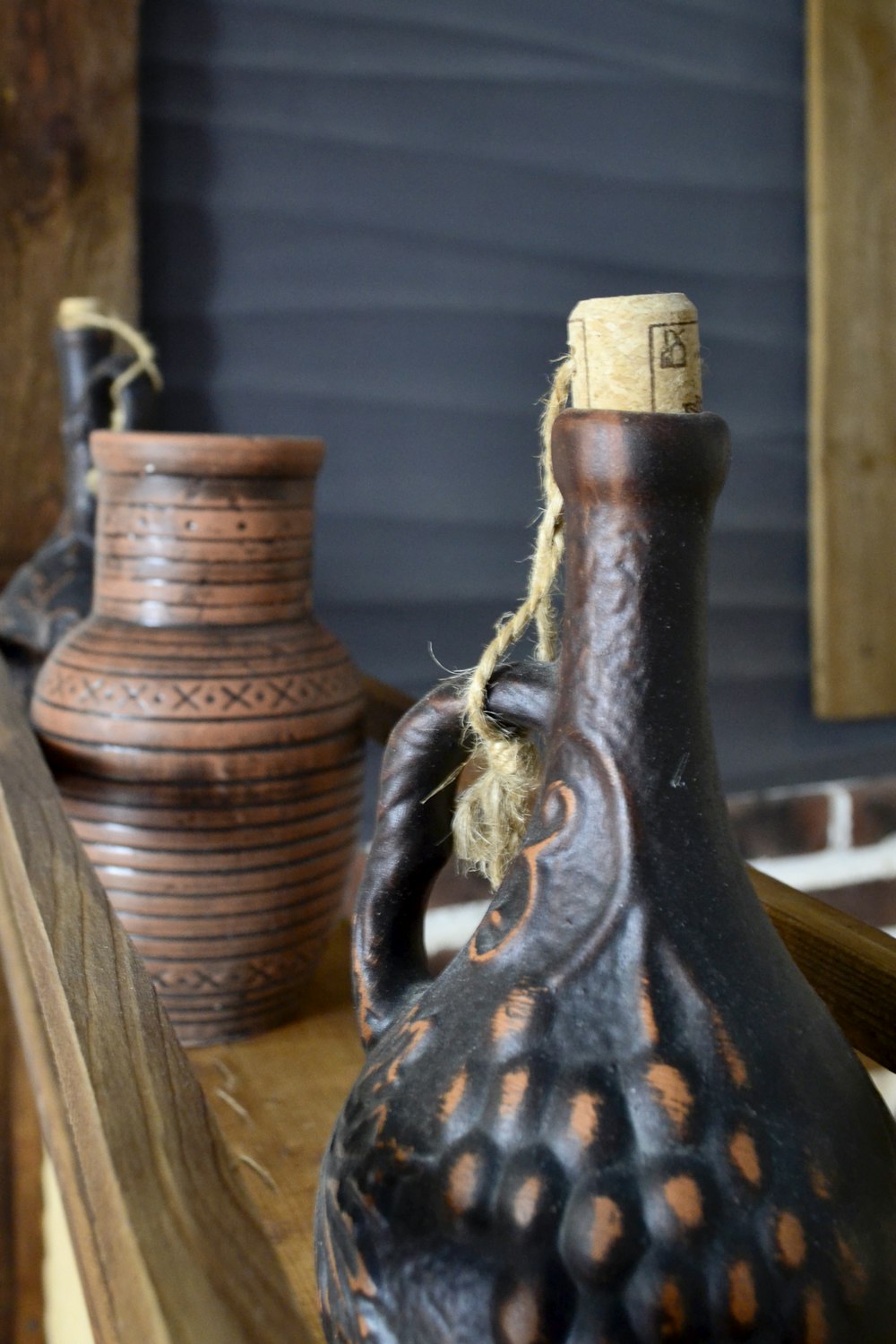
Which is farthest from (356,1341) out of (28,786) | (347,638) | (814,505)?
(814,505)

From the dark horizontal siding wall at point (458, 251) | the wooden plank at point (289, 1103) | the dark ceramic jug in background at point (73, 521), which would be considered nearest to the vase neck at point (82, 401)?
the dark ceramic jug in background at point (73, 521)

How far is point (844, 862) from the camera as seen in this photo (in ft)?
3.97

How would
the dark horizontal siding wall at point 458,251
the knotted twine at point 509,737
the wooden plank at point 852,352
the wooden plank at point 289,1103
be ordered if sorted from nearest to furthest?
the knotted twine at point 509,737 → the wooden plank at point 289,1103 → the dark horizontal siding wall at point 458,251 → the wooden plank at point 852,352

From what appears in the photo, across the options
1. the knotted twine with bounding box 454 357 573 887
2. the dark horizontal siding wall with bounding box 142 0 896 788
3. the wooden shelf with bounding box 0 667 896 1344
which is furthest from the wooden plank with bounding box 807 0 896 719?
the knotted twine with bounding box 454 357 573 887

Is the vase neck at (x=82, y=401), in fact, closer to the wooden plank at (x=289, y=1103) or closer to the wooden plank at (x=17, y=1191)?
the wooden plank at (x=289, y=1103)

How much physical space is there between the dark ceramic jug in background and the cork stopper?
499 mm

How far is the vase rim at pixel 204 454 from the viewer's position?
1.95ft

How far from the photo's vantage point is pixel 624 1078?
30 centimetres

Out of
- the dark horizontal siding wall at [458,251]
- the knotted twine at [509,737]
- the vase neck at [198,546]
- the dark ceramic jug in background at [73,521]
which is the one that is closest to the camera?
the knotted twine at [509,737]

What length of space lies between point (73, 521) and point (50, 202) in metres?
0.24

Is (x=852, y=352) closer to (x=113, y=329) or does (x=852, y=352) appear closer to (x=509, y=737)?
(x=113, y=329)

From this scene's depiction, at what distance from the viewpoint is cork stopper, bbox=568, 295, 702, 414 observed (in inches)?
13.1

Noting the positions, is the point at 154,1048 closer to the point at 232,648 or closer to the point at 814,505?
the point at 232,648

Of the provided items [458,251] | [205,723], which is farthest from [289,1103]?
[458,251]
